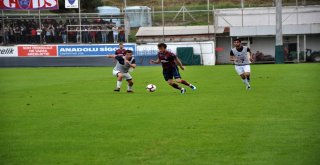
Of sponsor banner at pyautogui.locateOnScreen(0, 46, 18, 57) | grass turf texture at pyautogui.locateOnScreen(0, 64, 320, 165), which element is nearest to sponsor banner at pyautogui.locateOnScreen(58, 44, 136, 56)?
sponsor banner at pyautogui.locateOnScreen(0, 46, 18, 57)

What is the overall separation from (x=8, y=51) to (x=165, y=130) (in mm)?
43648

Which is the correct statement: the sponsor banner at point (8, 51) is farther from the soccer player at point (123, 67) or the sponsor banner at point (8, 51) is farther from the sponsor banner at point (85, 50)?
the soccer player at point (123, 67)

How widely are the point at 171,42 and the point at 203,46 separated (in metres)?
2.98

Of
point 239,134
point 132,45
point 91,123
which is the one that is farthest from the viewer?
point 132,45

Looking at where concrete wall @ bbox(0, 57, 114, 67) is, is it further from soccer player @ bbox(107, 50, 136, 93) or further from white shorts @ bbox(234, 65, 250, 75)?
white shorts @ bbox(234, 65, 250, 75)

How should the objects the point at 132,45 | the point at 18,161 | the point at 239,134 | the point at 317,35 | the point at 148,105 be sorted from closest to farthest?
the point at 18,161 < the point at 239,134 < the point at 148,105 < the point at 132,45 < the point at 317,35

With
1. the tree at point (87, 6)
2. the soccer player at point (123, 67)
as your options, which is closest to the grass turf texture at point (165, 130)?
the soccer player at point (123, 67)

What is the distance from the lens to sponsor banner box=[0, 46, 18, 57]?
173ft

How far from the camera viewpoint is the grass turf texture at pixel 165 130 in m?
9.09

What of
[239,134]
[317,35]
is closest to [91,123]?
[239,134]

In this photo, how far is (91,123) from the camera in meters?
13.0

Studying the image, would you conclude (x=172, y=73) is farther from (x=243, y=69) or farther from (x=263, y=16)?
(x=263, y=16)

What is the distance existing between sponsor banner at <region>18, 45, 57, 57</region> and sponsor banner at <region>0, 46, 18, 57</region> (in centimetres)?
42

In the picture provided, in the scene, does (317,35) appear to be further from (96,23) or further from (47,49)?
(47,49)
